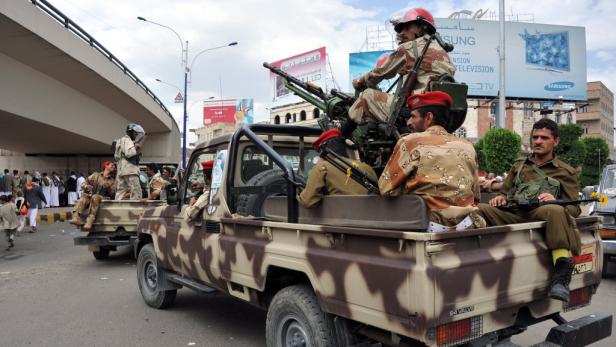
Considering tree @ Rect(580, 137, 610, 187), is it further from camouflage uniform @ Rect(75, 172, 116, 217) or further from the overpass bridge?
camouflage uniform @ Rect(75, 172, 116, 217)

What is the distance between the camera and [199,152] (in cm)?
538

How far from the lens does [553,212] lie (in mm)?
3135

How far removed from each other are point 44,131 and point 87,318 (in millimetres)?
15458

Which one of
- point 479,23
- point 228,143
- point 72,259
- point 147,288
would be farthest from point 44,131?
point 479,23

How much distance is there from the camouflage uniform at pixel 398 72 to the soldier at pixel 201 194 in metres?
1.61

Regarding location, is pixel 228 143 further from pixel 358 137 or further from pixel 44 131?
pixel 44 131

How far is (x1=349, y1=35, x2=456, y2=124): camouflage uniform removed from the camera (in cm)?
421

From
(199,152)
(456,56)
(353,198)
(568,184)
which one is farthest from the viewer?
(456,56)

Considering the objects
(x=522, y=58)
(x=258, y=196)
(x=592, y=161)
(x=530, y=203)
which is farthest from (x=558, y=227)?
(x=592, y=161)

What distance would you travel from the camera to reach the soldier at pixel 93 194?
29.7 ft

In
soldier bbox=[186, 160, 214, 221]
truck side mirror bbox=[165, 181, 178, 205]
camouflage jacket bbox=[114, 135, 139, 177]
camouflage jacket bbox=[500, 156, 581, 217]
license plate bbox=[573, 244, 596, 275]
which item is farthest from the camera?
camouflage jacket bbox=[114, 135, 139, 177]

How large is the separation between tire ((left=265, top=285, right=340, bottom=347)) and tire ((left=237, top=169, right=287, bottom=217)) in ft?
3.55

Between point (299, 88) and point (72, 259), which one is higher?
point (299, 88)

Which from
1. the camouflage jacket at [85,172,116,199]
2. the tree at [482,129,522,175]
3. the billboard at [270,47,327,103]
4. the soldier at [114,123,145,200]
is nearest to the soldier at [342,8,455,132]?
the soldier at [114,123,145,200]
